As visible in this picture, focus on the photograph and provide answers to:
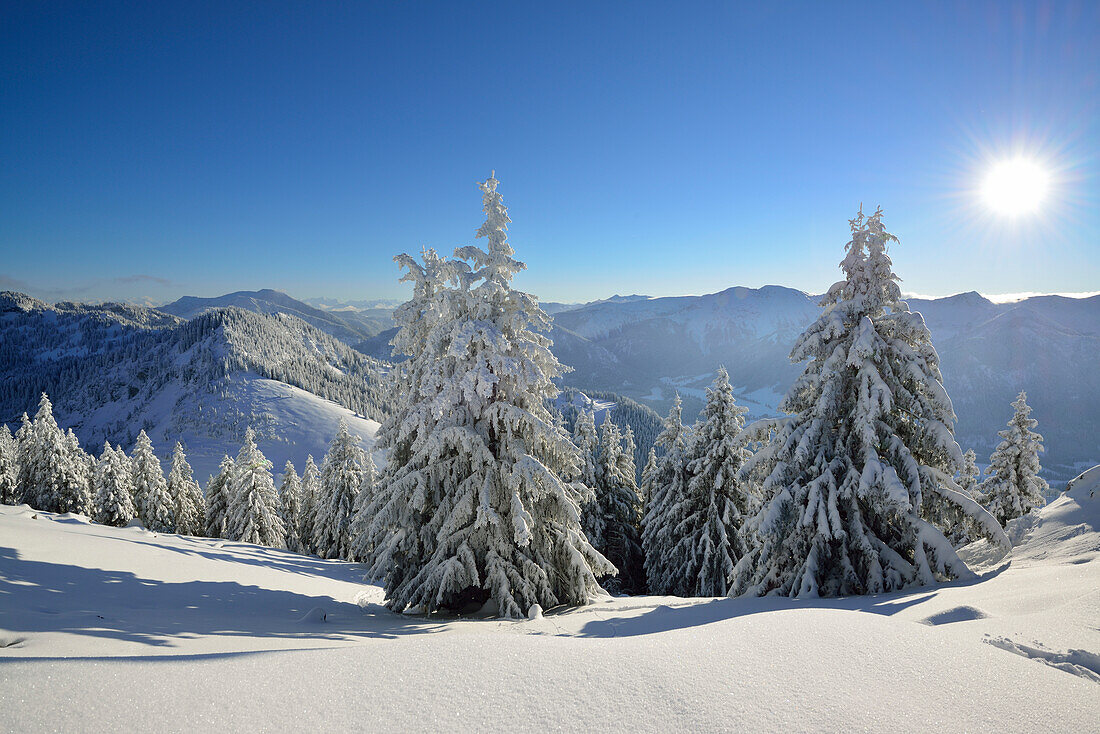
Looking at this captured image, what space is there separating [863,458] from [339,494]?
106 ft

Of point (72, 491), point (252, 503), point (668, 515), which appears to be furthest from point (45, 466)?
point (668, 515)

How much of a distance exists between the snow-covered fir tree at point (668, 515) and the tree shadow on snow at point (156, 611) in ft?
50.0

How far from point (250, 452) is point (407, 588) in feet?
100

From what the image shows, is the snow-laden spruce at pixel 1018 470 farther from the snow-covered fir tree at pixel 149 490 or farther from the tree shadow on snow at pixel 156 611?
the snow-covered fir tree at pixel 149 490

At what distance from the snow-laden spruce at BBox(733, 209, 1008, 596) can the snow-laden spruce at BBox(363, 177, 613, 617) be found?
4311mm

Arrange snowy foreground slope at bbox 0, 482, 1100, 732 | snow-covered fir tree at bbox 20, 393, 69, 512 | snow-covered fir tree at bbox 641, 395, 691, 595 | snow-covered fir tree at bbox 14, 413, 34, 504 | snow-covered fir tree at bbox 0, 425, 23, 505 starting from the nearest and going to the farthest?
snowy foreground slope at bbox 0, 482, 1100, 732 < snow-covered fir tree at bbox 641, 395, 691, 595 < snow-covered fir tree at bbox 20, 393, 69, 512 < snow-covered fir tree at bbox 0, 425, 23, 505 < snow-covered fir tree at bbox 14, 413, 34, 504

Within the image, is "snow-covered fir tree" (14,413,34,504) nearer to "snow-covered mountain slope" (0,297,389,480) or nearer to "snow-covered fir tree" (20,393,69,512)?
"snow-covered fir tree" (20,393,69,512)

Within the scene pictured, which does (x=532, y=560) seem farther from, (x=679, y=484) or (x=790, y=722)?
(x=679, y=484)

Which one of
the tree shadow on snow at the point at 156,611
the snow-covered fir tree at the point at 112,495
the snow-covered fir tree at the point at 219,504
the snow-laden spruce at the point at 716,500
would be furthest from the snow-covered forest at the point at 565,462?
the snow-covered fir tree at the point at 219,504

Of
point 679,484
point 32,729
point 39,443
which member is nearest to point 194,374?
point 39,443

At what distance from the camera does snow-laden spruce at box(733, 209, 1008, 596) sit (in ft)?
29.9

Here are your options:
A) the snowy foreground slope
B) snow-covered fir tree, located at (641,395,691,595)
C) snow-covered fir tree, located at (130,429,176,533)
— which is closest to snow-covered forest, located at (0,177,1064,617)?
the snowy foreground slope

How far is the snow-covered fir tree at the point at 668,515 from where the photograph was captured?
2186 centimetres

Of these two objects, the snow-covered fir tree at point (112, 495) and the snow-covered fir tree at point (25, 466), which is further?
the snow-covered fir tree at point (25, 466)
